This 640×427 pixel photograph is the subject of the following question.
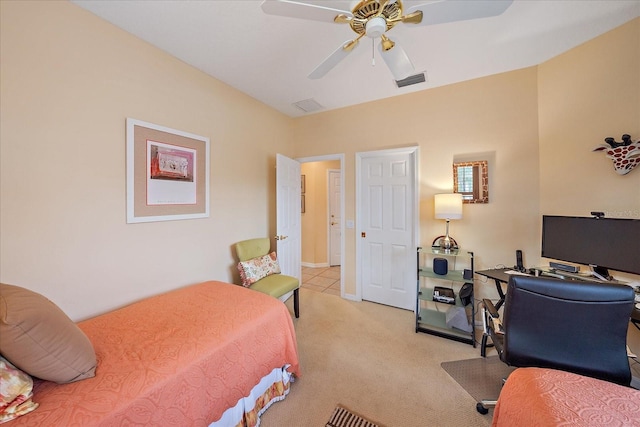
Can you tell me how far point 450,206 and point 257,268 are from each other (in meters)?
2.27

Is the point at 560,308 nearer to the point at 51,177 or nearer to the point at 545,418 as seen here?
the point at 545,418

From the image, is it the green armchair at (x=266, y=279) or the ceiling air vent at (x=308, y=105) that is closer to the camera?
the green armchair at (x=266, y=279)

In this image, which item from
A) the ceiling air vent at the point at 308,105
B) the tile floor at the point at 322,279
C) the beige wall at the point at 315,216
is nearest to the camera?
the ceiling air vent at the point at 308,105

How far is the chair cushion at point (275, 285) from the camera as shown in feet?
8.14

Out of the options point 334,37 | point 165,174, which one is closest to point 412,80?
point 334,37

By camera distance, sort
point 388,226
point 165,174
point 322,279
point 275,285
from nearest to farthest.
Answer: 1. point 165,174
2. point 275,285
3. point 388,226
4. point 322,279

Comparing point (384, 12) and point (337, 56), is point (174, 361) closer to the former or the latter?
point (337, 56)

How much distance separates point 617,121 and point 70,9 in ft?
13.7

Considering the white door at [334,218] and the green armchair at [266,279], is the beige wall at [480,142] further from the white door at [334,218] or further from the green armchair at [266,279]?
the white door at [334,218]

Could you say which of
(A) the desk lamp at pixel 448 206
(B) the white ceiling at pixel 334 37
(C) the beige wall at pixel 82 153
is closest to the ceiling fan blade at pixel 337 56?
(B) the white ceiling at pixel 334 37

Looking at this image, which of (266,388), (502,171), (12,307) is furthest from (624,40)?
(12,307)

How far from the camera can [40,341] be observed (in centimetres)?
93

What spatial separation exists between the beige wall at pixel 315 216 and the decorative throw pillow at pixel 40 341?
4.22 m

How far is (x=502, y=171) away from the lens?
8.29ft
